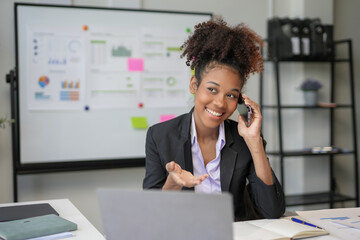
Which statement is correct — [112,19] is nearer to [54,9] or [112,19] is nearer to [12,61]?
[54,9]

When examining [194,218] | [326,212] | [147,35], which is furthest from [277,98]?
[194,218]

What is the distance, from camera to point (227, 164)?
5.59ft

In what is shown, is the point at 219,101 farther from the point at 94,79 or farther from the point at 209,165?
the point at 94,79

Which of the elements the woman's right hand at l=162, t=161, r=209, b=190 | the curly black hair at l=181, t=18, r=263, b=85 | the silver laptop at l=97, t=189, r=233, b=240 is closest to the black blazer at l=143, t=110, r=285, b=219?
the curly black hair at l=181, t=18, r=263, b=85

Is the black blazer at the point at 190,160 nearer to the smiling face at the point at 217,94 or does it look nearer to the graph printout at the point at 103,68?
the smiling face at the point at 217,94

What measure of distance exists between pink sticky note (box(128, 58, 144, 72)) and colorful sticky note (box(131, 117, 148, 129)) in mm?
359

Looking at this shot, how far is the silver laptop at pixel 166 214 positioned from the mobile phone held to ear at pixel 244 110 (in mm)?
897

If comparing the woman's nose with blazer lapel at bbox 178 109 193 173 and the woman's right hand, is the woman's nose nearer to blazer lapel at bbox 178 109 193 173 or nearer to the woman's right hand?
blazer lapel at bbox 178 109 193 173

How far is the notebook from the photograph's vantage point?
152 cm

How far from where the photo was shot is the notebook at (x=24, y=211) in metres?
1.52

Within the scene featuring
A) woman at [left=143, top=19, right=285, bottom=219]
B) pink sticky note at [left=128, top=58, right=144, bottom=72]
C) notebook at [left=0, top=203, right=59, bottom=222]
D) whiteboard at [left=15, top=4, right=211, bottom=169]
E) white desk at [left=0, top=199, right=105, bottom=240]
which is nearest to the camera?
white desk at [left=0, top=199, right=105, bottom=240]

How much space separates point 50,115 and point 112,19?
0.81 m

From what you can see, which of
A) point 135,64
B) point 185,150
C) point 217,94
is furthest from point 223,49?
point 135,64

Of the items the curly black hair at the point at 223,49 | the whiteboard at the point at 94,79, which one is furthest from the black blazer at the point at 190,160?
the whiteboard at the point at 94,79
